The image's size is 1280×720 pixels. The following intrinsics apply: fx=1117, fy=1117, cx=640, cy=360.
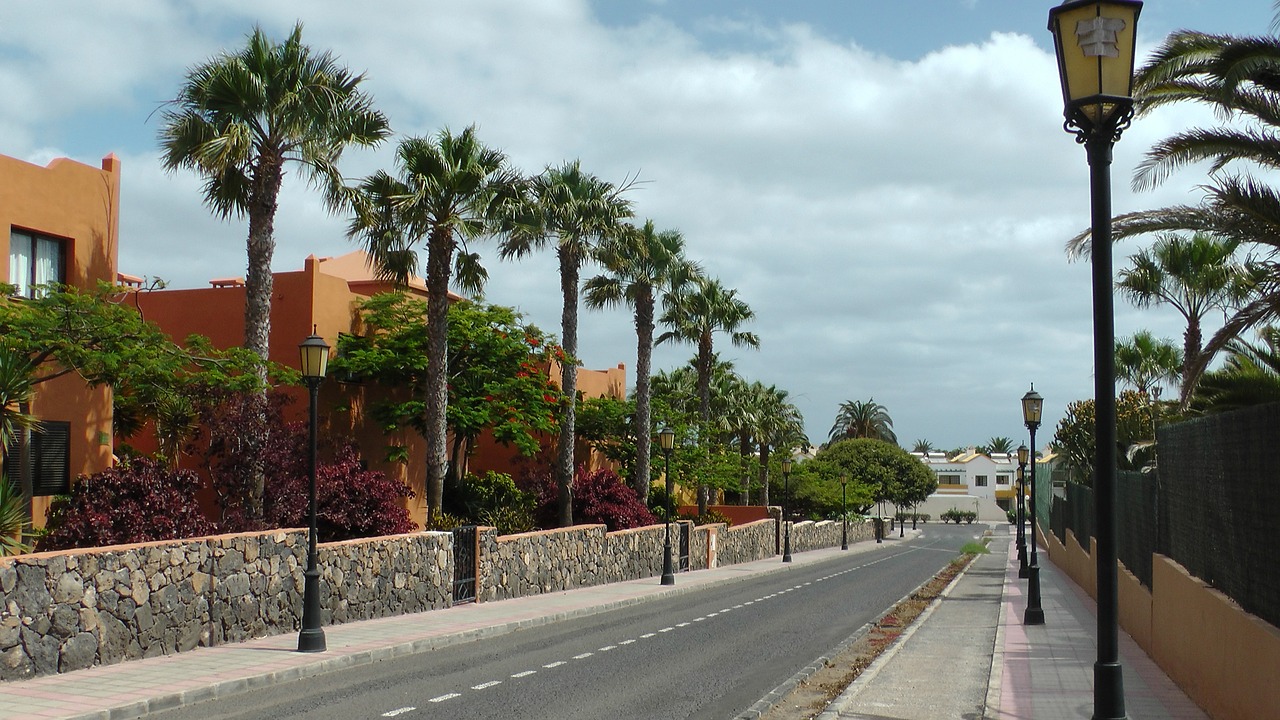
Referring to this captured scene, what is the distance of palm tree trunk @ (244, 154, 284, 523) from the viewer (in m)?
20.9

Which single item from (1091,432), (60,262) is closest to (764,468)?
(1091,432)

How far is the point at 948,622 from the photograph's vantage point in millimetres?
22266

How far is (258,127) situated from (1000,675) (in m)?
16.6

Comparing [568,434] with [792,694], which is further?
[568,434]

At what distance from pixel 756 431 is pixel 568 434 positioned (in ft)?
103

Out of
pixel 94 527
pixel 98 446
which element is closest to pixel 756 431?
pixel 98 446

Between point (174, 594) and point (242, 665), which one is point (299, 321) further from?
point (242, 665)

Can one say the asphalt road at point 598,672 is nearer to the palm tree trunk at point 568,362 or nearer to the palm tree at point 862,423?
Result: the palm tree trunk at point 568,362

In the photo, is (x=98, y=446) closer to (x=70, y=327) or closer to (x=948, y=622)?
(x=70, y=327)

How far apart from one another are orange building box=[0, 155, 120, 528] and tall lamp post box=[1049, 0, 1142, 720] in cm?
1798

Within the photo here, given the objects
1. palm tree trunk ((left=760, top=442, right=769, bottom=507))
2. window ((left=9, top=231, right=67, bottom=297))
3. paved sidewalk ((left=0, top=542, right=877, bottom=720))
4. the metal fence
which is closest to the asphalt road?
paved sidewalk ((left=0, top=542, right=877, bottom=720))

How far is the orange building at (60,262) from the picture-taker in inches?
779

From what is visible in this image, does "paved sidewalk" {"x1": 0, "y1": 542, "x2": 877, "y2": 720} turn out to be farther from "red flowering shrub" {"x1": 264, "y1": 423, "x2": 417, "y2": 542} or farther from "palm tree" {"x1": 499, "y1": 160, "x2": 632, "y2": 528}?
"palm tree" {"x1": 499, "y1": 160, "x2": 632, "y2": 528}

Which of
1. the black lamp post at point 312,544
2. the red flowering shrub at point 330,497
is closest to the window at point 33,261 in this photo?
the red flowering shrub at point 330,497
